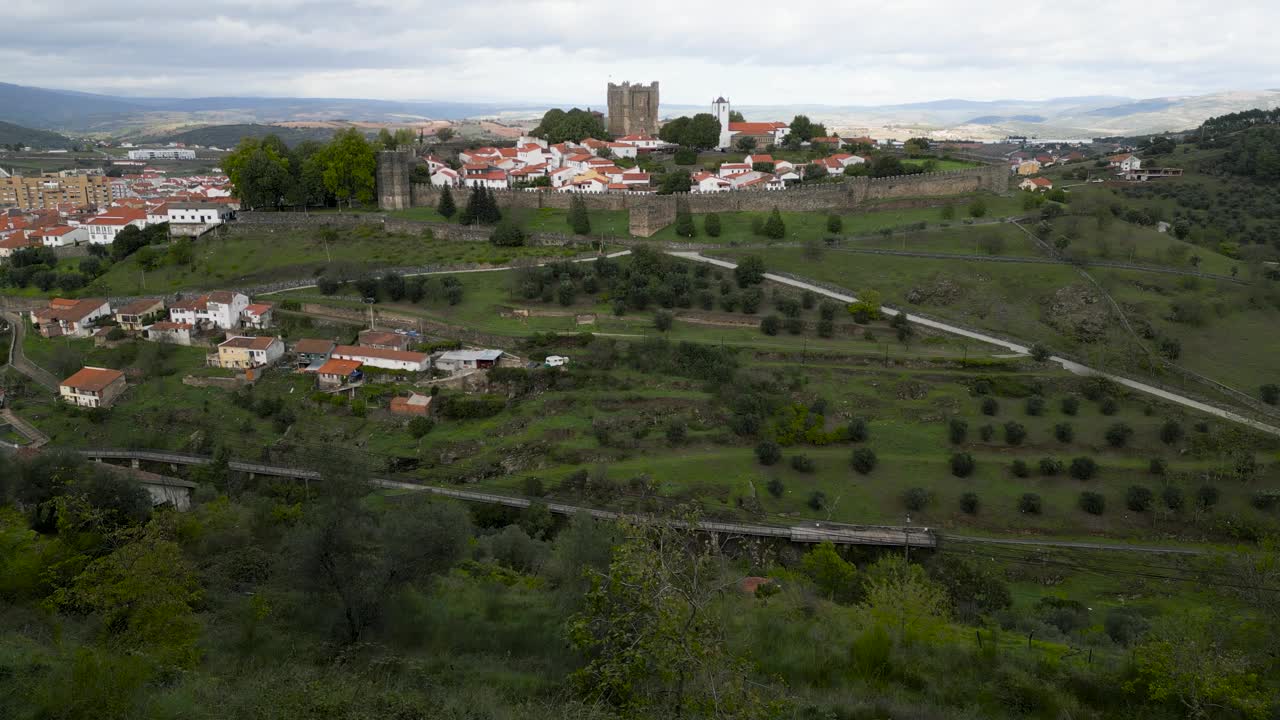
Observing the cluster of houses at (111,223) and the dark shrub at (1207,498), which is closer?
the dark shrub at (1207,498)

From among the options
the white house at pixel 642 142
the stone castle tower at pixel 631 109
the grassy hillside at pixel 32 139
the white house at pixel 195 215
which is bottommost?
the white house at pixel 195 215

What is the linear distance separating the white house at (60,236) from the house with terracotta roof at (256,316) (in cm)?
2045

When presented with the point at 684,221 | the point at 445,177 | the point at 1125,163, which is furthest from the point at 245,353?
the point at 1125,163

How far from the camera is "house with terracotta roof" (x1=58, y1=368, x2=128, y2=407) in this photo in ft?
87.6

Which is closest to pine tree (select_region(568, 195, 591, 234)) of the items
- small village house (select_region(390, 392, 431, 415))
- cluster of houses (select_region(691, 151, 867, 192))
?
cluster of houses (select_region(691, 151, 867, 192))

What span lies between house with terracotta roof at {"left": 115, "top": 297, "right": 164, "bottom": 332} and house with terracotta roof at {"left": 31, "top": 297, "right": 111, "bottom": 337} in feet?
2.63

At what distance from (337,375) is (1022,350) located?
2400cm

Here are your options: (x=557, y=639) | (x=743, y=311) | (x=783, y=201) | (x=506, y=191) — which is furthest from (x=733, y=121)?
(x=557, y=639)

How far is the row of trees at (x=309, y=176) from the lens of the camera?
4238cm

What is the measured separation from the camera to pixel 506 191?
42.5m

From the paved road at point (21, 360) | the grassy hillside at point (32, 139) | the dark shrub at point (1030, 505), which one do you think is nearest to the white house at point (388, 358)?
the paved road at point (21, 360)

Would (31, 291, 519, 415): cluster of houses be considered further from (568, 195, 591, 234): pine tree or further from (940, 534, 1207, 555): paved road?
(940, 534, 1207, 555): paved road

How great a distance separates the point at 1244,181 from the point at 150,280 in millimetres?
62706

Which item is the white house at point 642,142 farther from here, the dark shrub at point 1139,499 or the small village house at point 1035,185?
the dark shrub at point 1139,499
